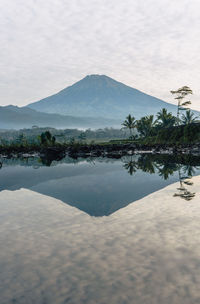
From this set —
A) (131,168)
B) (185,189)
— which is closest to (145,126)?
(131,168)

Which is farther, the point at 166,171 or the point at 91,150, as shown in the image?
the point at 91,150

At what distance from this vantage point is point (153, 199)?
13.5 metres

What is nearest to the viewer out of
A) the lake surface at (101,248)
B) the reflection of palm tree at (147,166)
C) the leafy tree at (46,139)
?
the lake surface at (101,248)

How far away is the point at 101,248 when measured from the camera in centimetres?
754

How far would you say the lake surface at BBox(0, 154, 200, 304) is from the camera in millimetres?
5387

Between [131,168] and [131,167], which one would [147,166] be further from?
[131,168]

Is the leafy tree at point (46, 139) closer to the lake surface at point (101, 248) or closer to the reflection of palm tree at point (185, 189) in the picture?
the reflection of palm tree at point (185, 189)

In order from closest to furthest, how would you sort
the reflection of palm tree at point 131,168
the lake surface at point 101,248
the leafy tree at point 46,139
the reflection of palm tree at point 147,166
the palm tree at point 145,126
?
the lake surface at point 101,248, the reflection of palm tree at point 147,166, the reflection of palm tree at point 131,168, the leafy tree at point 46,139, the palm tree at point 145,126

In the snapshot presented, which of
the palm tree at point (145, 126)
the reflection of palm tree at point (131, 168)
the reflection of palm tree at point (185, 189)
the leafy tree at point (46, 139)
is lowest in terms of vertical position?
the reflection of palm tree at point (131, 168)

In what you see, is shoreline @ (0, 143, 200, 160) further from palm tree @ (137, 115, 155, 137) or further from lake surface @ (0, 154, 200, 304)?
lake surface @ (0, 154, 200, 304)

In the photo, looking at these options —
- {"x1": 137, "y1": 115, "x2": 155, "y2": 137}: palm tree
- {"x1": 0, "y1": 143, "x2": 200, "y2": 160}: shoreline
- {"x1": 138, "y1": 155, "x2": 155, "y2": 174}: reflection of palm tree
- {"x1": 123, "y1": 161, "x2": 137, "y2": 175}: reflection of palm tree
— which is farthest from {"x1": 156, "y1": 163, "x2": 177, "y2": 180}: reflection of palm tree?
{"x1": 137, "y1": 115, "x2": 155, "y2": 137}: palm tree

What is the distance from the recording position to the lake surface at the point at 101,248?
17.7 ft

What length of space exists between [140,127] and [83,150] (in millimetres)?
23368

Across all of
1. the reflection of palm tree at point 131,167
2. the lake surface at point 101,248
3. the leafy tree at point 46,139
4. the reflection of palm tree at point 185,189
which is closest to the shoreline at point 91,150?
the leafy tree at point 46,139
